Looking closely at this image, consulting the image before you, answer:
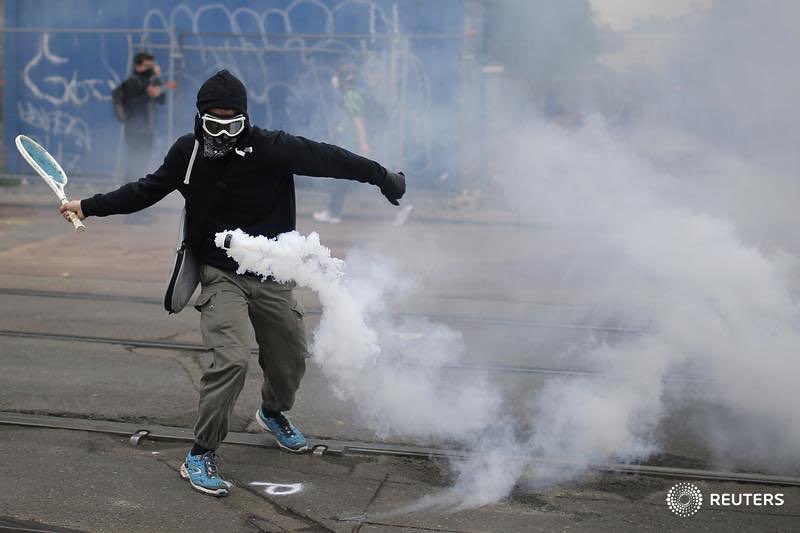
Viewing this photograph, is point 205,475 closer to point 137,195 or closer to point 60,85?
point 137,195

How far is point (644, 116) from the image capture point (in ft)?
20.6

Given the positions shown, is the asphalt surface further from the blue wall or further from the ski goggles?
the blue wall

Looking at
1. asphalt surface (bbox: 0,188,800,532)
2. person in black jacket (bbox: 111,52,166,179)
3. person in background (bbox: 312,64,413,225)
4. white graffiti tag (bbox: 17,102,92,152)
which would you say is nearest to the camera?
asphalt surface (bbox: 0,188,800,532)

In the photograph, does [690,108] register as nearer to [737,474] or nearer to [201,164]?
[737,474]

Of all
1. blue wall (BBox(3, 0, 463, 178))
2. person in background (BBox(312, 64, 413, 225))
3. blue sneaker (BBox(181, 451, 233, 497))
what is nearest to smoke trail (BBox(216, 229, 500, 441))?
blue sneaker (BBox(181, 451, 233, 497))

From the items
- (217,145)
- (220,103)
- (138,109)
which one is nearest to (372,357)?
(217,145)

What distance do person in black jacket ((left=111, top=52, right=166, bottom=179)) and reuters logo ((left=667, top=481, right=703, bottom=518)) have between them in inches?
340

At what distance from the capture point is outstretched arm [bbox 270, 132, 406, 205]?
3873mm

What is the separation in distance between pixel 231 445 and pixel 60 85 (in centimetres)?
1156

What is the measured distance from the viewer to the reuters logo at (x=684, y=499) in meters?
3.82

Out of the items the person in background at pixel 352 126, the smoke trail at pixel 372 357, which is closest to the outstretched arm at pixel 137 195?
the smoke trail at pixel 372 357

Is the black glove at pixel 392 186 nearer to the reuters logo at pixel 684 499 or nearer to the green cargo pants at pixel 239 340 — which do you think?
the green cargo pants at pixel 239 340

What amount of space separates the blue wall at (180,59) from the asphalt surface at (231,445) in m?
4.58

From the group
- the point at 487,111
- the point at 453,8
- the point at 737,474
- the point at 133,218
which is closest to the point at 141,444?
the point at 737,474
